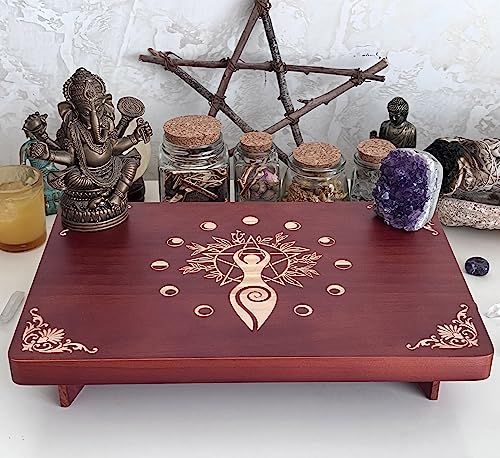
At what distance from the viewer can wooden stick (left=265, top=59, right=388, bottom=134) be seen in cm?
127

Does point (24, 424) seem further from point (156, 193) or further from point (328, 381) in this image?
point (156, 193)

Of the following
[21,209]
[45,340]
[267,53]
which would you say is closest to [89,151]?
[21,209]

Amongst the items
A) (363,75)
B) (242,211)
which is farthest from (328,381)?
(363,75)

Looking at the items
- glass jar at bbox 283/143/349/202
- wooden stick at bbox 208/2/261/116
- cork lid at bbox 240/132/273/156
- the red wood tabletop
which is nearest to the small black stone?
the red wood tabletop

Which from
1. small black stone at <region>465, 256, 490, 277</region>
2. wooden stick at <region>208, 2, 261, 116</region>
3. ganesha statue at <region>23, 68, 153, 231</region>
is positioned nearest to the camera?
ganesha statue at <region>23, 68, 153, 231</region>

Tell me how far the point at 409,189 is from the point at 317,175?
0.15 m

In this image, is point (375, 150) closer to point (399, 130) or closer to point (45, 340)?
point (399, 130)

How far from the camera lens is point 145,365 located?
86 cm

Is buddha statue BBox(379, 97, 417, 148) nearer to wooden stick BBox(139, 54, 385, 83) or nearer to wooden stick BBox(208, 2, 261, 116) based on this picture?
wooden stick BBox(139, 54, 385, 83)

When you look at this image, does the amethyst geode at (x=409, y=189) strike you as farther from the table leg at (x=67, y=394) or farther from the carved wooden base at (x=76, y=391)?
the table leg at (x=67, y=394)

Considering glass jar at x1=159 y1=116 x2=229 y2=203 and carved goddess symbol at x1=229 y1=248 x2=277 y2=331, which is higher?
glass jar at x1=159 y1=116 x2=229 y2=203

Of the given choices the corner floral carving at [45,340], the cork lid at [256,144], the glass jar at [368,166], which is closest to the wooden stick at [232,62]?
the cork lid at [256,144]

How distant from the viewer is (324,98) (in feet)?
4.19

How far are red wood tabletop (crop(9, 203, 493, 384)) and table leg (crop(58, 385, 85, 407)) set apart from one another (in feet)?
0.14
